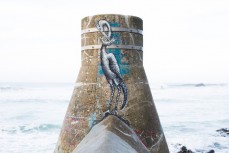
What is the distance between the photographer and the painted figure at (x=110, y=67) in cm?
424

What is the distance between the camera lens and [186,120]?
81.1 feet

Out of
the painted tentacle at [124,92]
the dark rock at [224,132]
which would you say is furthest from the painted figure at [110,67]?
the dark rock at [224,132]

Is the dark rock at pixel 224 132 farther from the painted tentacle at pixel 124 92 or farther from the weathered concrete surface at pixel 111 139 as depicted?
the weathered concrete surface at pixel 111 139

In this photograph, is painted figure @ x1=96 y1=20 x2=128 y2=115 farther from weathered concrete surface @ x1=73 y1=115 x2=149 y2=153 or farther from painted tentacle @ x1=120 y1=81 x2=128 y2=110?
weathered concrete surface @ x1=73 y1=115 x2=149 y2=153

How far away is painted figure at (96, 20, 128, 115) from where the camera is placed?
13.9ft

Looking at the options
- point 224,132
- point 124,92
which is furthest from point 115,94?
point 224,132

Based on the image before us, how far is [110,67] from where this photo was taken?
4262mm

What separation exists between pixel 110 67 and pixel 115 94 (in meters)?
0.39

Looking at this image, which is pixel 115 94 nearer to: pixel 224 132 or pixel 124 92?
pixel 124 92

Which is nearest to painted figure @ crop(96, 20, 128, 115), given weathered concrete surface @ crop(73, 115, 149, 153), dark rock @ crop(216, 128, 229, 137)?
weathered concrete surface @ crop(73, 115, 149, 153)

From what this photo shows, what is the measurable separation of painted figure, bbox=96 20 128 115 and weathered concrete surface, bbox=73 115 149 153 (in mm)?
307

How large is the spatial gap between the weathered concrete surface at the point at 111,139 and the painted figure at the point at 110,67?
12.1 inches

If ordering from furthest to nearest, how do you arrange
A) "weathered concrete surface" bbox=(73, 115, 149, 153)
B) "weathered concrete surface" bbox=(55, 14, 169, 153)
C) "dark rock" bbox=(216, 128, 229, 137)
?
"dark rock" bbox=(216, 128, 229, 137) < "weathered concrete surface" bbox=(55, 14, 169, 153) < "weathered concrete surface" bbox=(73, 115, 149, 153)

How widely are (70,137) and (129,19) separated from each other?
1.89 m
